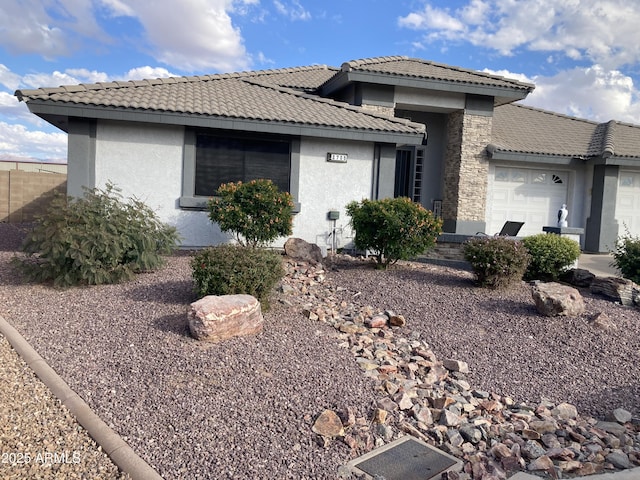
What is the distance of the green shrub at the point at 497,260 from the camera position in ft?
27.8

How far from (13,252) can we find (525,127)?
15442 millimetres

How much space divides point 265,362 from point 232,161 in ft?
23.4

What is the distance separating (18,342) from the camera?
553 centimetres

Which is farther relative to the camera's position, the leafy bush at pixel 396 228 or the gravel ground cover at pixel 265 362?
the leafy bush at pixel 396 228

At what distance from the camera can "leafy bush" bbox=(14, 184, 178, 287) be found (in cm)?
758

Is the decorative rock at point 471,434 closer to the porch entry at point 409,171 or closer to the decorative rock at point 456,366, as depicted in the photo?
the decorative rock at point 456,366

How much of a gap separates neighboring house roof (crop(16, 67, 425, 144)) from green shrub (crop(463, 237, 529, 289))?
4.22 m

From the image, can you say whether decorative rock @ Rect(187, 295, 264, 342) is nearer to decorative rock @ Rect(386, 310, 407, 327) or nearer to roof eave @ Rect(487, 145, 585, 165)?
decorative rock @ Rect(386, 310, 407, 327)

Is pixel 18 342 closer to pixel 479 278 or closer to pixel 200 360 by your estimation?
pixel 200 360

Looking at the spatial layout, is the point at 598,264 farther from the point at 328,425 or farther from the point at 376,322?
the point at 328,425

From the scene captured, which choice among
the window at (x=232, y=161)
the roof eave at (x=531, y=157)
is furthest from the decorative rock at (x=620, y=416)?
the roof eave at (x=531, y=157)

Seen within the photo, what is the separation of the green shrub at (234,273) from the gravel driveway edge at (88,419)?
2.01 metres

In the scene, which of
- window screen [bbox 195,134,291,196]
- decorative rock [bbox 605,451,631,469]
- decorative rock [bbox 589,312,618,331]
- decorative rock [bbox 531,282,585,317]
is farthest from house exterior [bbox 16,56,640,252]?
decorative rock [bbox 605,451,631,469]

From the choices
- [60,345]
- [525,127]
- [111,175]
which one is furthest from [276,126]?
[525,127]
